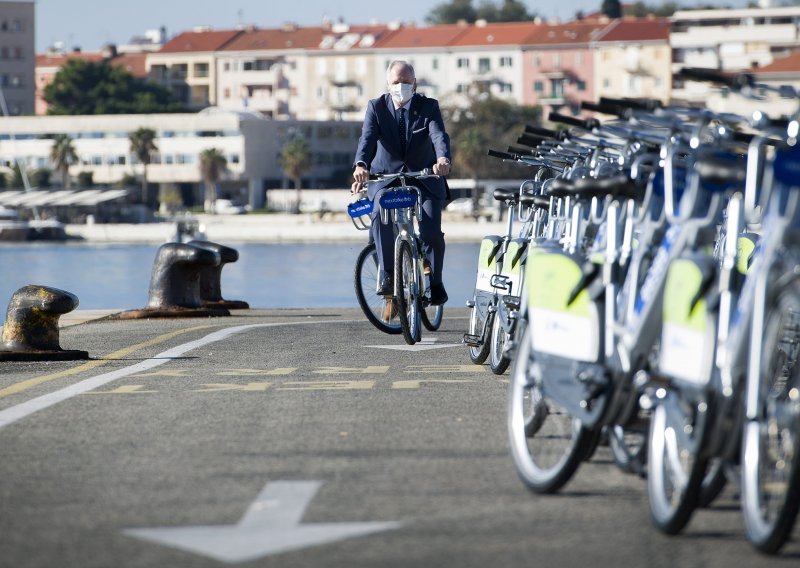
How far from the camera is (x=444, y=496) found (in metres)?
6.09

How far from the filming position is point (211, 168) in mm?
144125

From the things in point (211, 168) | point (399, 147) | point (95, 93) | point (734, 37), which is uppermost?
point (734, 37)

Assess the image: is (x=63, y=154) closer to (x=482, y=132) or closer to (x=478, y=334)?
(x=482, y=132)

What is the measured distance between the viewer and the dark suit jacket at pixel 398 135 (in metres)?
13.1

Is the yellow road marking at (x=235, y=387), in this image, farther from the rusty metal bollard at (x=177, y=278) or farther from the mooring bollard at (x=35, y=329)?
the rusty metal bollard at (x=177, y=278)

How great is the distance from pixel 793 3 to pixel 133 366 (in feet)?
523

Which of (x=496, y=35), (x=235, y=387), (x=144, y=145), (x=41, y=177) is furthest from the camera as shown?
(x=496, y=35)

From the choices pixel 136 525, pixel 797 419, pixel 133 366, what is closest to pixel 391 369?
pixel 133 366

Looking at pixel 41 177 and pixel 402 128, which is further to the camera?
pixel 41 177

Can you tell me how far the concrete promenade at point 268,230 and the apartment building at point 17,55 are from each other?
6468cm

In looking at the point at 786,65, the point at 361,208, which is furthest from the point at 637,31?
the point at 361,208

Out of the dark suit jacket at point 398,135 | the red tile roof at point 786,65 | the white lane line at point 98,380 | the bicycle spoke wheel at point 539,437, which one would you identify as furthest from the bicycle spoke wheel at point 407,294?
the red tile roof at point 786,65

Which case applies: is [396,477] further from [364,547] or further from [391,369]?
[391,369]

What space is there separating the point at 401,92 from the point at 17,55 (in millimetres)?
184215
